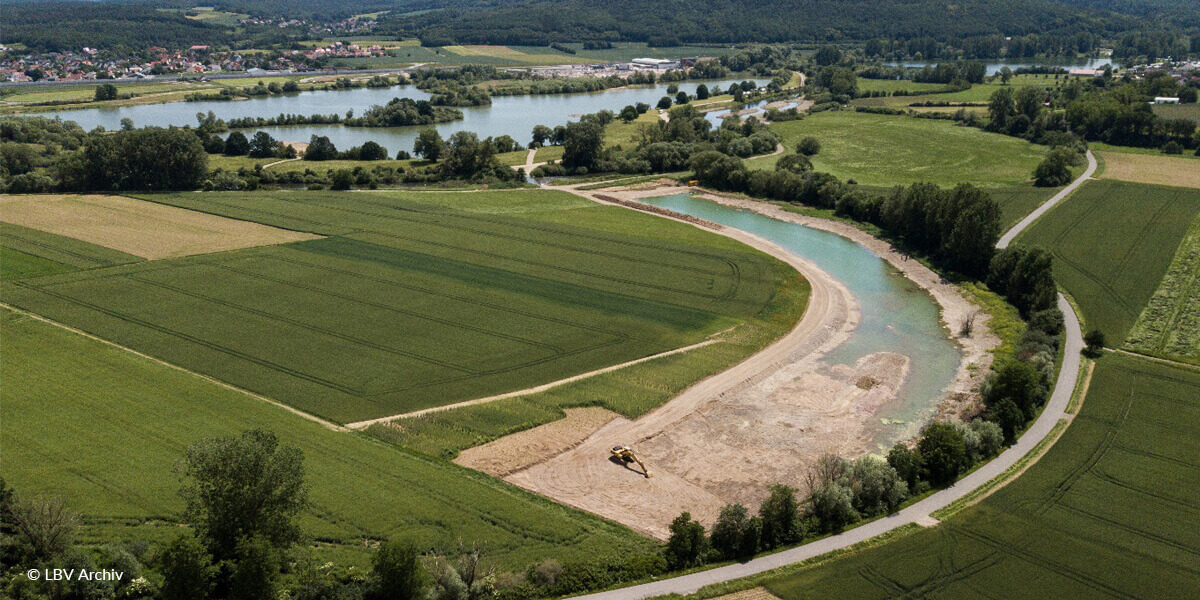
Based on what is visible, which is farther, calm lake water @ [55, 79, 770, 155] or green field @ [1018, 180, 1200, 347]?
calm lake water @ [55, 79, 770, 155]

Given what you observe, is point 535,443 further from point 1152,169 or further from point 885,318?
point 1152,169

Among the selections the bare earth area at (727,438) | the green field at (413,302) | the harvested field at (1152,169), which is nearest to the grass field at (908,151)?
the harvested field at (1152,169)

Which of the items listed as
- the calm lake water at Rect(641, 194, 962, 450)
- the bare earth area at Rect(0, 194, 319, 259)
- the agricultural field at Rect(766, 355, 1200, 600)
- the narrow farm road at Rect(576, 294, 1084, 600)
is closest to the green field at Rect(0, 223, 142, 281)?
the bare earth area at Rect(0, 194, 319, 259)

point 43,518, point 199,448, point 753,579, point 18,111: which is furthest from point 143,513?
point 18,111

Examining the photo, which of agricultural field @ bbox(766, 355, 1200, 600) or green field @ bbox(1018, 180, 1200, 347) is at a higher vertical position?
green field @ bbox(1018, 180, 1200, 347)

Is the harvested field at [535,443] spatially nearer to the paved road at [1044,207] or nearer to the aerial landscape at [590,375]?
the aerial landscape at [590,375]

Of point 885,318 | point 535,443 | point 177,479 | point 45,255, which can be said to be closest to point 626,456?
point 535,443
